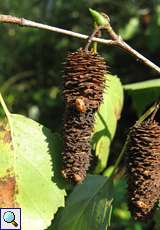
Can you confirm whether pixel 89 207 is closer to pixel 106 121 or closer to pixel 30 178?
pixel 30 178

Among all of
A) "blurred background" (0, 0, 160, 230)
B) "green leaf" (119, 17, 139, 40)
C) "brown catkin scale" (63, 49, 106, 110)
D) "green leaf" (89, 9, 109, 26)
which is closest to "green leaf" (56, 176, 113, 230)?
"brown catkin scale" (63, 49, 106, 110)

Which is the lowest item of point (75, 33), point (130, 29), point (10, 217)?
point (10, 217)

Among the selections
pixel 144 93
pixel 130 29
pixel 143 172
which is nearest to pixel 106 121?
pixel 144 93

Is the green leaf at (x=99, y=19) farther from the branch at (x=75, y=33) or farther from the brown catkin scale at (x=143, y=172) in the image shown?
the brown catkin scale at (x=143, y=172)

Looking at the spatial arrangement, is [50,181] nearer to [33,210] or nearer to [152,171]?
[33,210]

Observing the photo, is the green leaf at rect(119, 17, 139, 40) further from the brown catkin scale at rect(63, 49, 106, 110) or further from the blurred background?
the brown catkin scale at rect(63, 49, 106, 110)

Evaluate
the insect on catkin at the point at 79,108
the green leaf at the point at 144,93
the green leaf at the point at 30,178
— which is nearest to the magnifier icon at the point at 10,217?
the green leaf at the point at 30,178
